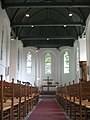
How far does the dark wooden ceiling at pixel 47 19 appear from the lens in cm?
1691

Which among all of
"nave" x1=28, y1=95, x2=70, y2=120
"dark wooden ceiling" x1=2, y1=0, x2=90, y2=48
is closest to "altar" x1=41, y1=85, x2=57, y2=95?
"dark wooden ceiling" x1=2, y1=0, x2=90, y2=48

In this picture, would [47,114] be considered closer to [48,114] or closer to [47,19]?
[48,114]

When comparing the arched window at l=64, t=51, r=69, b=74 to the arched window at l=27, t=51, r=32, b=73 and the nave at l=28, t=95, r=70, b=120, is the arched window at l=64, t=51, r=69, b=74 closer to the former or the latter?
the arched window at l=27, t=51, r=32, b=73

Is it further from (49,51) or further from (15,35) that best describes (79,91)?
(49,51)

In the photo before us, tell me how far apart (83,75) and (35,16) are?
8.70m

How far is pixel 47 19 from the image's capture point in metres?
26.4

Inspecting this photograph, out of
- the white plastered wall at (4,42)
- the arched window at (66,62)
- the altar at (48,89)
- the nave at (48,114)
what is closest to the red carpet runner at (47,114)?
the nave at (48,114)

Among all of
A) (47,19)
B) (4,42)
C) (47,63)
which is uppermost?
(47,19)

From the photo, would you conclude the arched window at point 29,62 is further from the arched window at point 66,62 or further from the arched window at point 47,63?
the arched window at point 66,62

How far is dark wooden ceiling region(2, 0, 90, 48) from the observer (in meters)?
16.9

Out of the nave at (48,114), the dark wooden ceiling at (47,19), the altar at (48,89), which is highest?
the dark wooden ceiling at (47,19)

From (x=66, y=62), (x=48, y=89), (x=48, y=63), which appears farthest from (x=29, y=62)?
(x=66, y=62)

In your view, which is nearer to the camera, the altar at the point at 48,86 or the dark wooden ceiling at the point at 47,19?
the dark wooden ceiling at the point at 47,19

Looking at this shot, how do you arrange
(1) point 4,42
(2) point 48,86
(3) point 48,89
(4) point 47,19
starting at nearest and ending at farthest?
(1) point 4,42, (4) point 47,19, (2) point 48,86, (3) point 48,89
